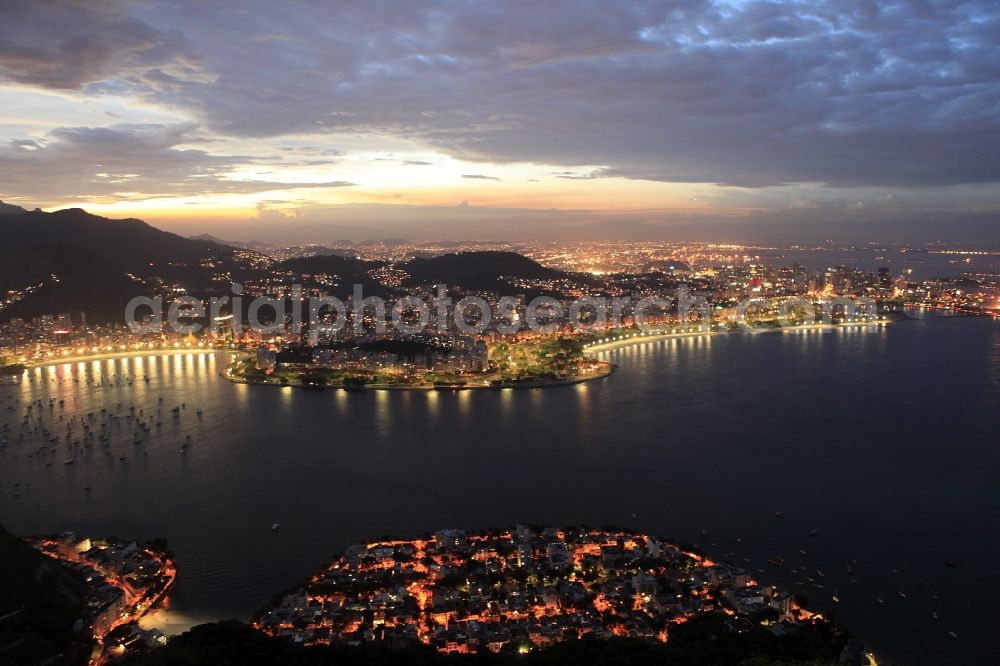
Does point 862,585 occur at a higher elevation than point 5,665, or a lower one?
lower

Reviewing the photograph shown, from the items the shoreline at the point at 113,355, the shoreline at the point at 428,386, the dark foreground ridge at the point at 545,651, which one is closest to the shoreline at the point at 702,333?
the shoreline at the point at 428,386

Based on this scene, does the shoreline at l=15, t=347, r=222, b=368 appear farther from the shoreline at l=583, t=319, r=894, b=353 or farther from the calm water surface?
the shoreline at l=583, t=319, r=894, b=353

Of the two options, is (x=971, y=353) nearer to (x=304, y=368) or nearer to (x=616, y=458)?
(x=616, y=458)

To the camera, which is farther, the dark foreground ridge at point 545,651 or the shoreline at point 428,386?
the shoreline at point 428,386

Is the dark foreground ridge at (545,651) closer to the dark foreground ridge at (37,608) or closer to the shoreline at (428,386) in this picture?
the dark foreground ridge at (37,608)

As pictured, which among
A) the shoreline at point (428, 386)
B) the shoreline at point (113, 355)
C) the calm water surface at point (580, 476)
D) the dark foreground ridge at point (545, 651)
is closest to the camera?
the dark foreground ridge at point (545, 651)

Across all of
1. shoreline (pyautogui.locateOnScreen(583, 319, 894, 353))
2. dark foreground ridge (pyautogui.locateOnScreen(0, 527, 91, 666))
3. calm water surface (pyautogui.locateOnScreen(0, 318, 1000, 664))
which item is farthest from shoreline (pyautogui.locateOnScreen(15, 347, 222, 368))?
dark foreground ridge (pyautogui.locateOnScreen(0, 527, 91, 666))

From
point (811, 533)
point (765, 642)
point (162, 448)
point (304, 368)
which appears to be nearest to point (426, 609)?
point (765, 642)

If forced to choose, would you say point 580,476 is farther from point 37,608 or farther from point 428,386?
point 428,386
